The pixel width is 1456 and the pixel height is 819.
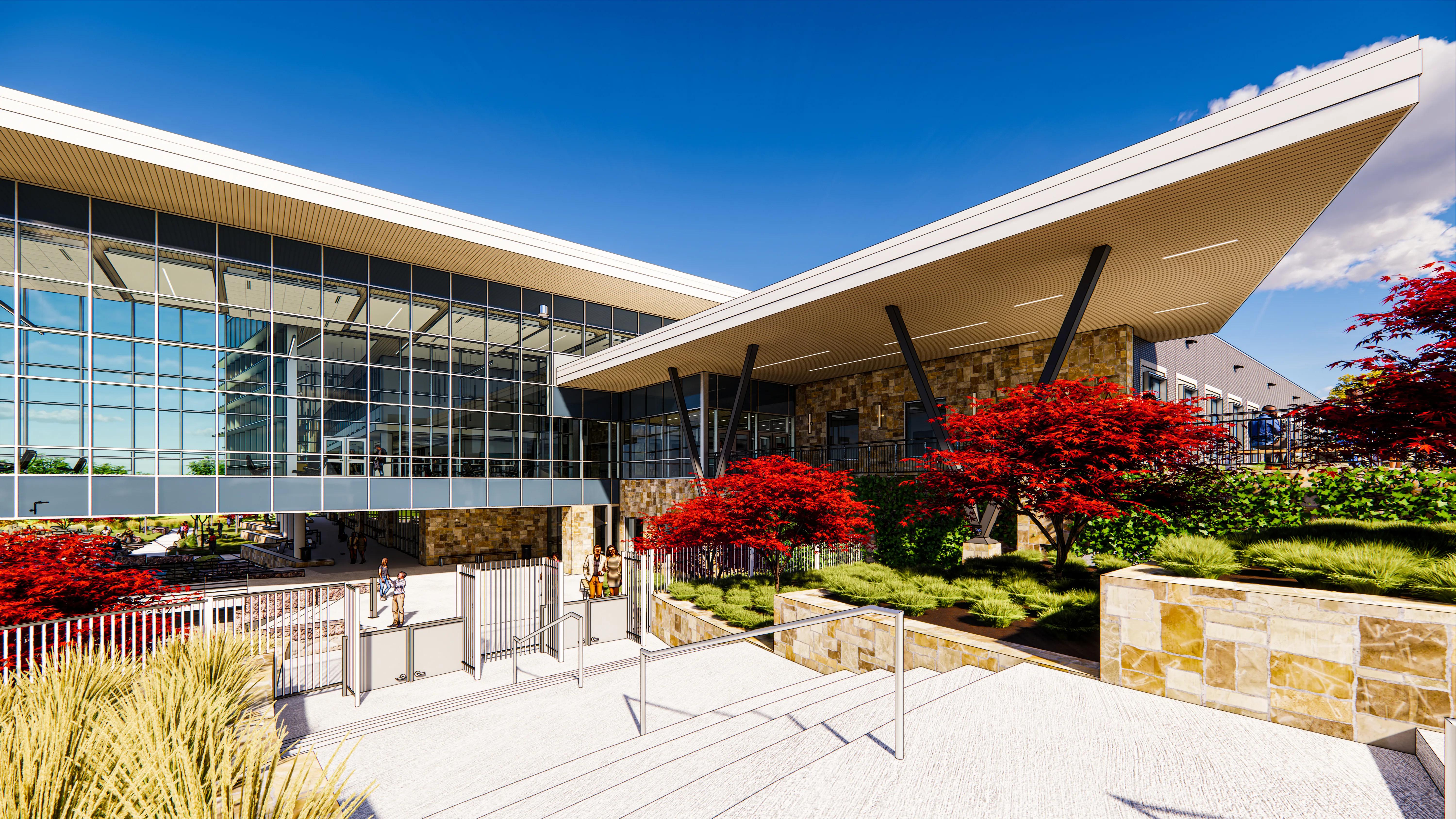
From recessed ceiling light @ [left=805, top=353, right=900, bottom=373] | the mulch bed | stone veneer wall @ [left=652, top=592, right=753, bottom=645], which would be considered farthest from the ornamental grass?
recessed ceiling light @ [left=805, top=353, right=900, bottom=373]

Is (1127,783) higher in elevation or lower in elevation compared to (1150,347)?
lower

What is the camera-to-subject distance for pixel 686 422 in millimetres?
20812

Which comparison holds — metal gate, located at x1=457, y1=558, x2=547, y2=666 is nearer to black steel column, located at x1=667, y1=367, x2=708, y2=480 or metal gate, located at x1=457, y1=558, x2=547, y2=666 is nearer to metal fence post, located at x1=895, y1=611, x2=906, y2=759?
black steel column, located at x1=667, y1=367, x2=708, y2=480

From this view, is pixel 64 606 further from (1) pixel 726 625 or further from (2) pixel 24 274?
(2) pixel 24 274

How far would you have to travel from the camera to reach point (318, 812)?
2863 millimetres

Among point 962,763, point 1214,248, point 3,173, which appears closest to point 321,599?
point 3,173

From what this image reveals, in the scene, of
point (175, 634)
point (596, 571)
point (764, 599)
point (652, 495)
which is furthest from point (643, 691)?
point (652, 495)

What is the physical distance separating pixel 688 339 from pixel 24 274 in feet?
57.7

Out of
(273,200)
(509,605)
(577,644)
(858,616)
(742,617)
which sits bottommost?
(577,644)

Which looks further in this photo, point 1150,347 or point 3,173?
point 1150,347

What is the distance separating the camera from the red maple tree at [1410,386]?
5.88 m

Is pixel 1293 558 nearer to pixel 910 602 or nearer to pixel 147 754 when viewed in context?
pixel 910 602

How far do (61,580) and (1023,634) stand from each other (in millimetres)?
12505

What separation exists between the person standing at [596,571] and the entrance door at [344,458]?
8.00 metres
